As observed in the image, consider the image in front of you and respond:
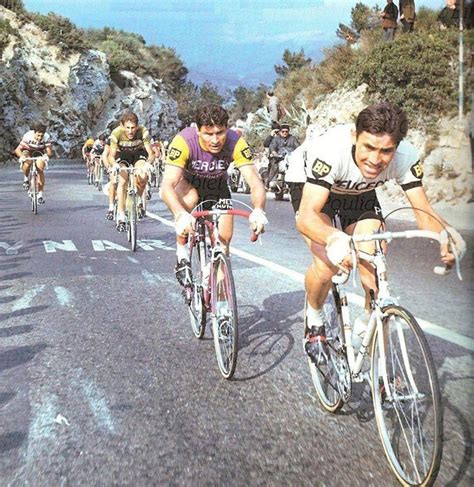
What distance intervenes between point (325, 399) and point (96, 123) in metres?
52.8

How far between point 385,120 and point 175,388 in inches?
87.6

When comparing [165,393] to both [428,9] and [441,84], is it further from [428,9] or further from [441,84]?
[428,9]

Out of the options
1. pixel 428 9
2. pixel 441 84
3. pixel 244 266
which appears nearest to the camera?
pixel 244 266

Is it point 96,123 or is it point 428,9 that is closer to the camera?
point 428,9

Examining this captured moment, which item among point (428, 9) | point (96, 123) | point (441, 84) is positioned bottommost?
point (96, 123)

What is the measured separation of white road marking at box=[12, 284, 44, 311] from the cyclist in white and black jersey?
3628 mm

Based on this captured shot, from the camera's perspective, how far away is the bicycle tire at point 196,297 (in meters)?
5.27

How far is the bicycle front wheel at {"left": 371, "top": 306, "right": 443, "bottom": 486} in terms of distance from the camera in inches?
106

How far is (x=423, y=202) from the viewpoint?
3.63 metres

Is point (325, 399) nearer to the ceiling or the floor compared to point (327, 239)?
nearer to the floor

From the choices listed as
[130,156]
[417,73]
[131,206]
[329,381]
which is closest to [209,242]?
[329,381]

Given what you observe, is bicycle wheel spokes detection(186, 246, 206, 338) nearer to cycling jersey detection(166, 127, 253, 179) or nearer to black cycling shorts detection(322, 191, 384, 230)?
cycling jersey detection(166, 127, 253, 179)

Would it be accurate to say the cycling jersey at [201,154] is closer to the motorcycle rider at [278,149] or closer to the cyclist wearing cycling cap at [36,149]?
the cyclist wearing cycling cap at [36,149]

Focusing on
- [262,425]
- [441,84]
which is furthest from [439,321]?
[441,84]
